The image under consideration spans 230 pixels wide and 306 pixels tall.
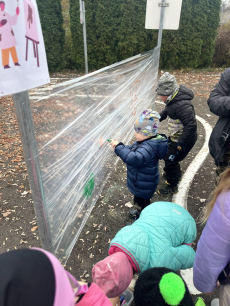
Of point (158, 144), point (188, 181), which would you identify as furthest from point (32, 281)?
point (188, 181)

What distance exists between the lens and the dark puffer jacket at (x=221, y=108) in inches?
84.4

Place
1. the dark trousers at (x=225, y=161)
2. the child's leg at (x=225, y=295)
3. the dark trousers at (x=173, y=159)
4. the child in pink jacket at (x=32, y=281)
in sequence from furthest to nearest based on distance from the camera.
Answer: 1. the dark trousers at (x=173, y=159)
2. the dark trousers at (x=225, y=161)
3. the child's leg at (x=225, y=295)
4. the child in pink jacket at (x=32, y=281)

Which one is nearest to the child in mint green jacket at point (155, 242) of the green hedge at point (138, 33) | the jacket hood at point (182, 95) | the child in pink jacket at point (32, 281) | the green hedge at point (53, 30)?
the child in pink jacket at point (32, 281)

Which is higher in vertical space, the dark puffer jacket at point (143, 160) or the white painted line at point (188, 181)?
the dark puffer jacket at point (143, 160)

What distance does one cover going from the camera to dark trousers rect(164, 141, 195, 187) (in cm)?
290

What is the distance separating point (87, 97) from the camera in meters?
1.93

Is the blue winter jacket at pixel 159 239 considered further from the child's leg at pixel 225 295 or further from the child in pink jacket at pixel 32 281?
the child in pink jacket at pixel 32 281

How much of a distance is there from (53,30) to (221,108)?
11287mm

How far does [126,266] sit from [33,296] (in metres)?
0.96

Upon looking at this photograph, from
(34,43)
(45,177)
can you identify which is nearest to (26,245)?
(45,177)

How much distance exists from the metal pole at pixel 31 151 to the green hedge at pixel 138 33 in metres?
11.5

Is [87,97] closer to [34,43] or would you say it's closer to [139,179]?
[34,43]

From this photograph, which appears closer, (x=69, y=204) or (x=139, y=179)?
(x=69, y=204)

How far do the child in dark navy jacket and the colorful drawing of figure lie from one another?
134cm
